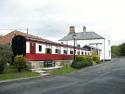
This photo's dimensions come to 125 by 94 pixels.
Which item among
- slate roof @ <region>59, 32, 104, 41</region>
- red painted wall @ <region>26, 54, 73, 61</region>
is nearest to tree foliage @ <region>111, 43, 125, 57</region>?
slate roof @ <region>59, 32, 104, 41</region>

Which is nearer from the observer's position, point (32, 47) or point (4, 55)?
point (4, 55)

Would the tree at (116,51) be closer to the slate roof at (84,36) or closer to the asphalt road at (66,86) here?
the slate roof at (84,36)

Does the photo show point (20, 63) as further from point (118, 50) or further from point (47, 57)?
point (118, 50)

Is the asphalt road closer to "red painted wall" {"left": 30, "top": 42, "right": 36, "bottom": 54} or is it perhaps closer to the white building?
"red painted wall" {"left": 30, "top": 42, "right": 36, "bottom": 54}

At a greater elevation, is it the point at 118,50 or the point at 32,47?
the point at 118,50

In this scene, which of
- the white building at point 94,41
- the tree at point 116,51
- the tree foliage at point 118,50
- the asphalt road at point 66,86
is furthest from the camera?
the tree at point 116,51

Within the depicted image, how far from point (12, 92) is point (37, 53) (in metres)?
21.5

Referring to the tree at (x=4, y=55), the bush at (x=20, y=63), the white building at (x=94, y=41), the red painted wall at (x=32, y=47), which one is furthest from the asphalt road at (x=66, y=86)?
the white building at (x=94, y=41)

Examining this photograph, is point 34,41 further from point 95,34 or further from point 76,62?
point 95,34

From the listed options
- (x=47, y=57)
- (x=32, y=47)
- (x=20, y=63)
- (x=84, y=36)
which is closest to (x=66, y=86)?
(x=20, y=63)

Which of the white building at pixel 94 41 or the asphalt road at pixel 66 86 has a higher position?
the white building at pixel 94 41

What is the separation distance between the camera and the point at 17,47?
1453 inches

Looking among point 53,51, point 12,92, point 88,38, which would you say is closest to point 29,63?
point 53,51

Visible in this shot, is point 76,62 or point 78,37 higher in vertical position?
point 78,37
